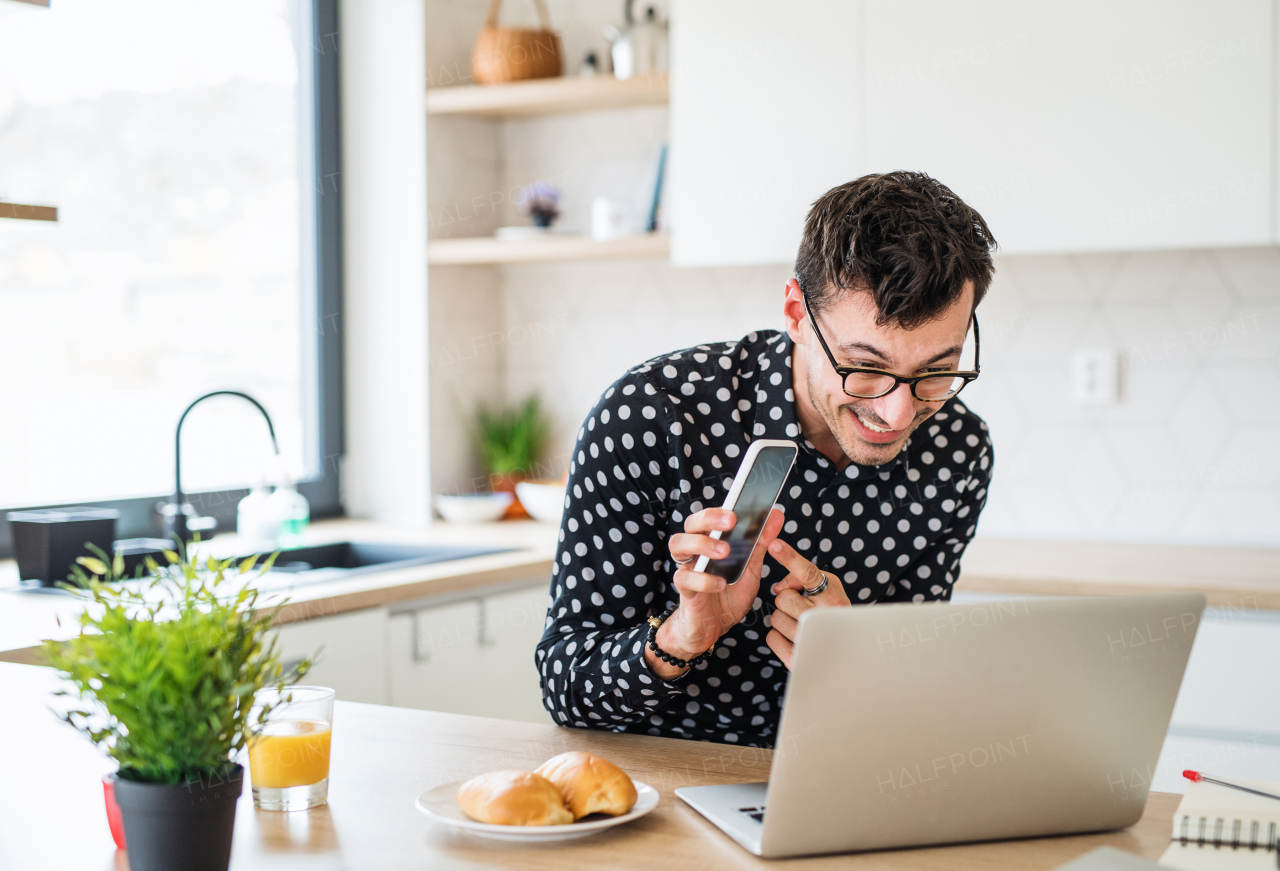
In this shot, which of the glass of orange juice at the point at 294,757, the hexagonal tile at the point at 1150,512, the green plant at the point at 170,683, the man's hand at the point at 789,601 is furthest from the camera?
the hexagonal tile at the point at 1150,512

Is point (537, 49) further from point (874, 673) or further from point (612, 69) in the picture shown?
point (874, 673)

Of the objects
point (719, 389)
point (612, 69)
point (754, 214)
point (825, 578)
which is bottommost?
point (825, 578)

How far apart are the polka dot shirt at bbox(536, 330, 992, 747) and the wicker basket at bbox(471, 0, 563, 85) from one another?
1.79m

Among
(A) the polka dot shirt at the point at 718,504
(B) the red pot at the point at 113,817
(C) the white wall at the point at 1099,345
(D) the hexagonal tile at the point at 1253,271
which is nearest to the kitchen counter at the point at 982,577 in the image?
(C) the white wall at the point at 1099,345

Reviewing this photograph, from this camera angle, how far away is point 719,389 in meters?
1.59

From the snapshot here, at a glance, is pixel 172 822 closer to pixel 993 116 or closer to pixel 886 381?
pixel 886 381

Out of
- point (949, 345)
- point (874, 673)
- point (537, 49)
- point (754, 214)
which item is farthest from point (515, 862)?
point (537, 49)

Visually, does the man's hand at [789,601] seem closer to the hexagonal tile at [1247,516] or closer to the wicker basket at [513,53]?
the hexagonal tile at [1247,516]

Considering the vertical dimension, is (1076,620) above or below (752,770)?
above

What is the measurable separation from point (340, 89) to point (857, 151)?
144 cm

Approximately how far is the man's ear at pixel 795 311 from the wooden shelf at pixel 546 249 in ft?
5.04

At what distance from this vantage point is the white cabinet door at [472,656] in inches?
99.3

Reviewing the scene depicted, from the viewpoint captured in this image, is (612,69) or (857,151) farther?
(612,69)

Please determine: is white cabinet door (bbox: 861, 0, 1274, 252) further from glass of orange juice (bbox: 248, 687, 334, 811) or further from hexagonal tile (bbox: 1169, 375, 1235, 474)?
glass of orange juice (bbox: 248, 687, 334, 811)
